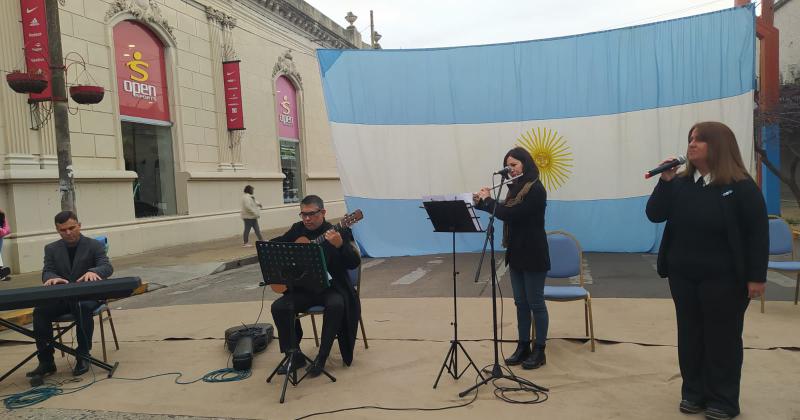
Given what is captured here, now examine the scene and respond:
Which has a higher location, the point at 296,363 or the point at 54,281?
the point at 54,281

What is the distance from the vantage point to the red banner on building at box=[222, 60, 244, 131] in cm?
1539

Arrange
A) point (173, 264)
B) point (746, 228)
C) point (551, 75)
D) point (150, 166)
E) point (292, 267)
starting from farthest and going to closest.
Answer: point (150, 166) → point (173, 264) → point (551, 75) → point (292, 267) → point (746, 228)

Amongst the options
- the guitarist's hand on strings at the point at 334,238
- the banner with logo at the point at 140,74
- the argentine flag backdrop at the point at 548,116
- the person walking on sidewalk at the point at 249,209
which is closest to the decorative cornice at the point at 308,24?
the banner with logo at the point at 140,74

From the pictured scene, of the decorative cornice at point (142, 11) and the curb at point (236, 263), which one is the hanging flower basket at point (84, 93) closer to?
the curb at point (236, 263)

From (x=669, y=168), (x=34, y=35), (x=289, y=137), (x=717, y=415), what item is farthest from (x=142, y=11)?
(x=717, y=415)

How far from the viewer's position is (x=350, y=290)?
4.54m

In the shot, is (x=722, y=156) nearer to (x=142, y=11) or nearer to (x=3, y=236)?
(x=3, y=236)

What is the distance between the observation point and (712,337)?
3.07m

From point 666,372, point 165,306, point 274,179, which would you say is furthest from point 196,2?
point 666,372

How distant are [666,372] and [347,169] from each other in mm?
7339

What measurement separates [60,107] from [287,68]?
1147 cm

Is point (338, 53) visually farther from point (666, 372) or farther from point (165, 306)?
point (666, 372)

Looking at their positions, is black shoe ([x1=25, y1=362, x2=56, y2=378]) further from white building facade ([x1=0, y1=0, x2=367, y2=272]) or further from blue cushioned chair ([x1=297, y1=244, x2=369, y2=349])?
white building facade ([x1=0, y1=0, x2=367, y2=272])

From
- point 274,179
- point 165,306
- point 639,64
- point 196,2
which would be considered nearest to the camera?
point 165,306
